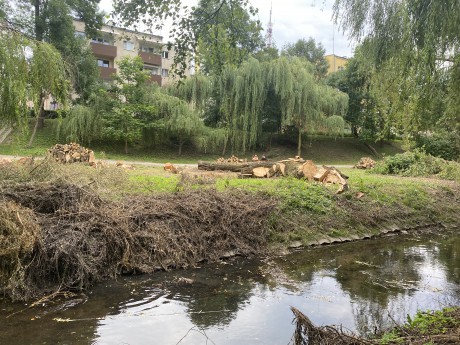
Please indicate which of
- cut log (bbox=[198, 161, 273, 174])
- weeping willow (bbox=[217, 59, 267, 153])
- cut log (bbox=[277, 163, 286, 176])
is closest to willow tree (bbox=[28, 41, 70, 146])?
cut log (bbox=[198, 161, 273, 174])

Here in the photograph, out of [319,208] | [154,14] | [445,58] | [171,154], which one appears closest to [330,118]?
[171,154]

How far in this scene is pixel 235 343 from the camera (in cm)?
525

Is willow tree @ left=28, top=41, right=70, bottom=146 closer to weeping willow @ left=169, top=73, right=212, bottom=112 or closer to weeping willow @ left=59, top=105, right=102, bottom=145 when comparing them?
weeping willow @ left=59, top=105, right=102, bottom=145

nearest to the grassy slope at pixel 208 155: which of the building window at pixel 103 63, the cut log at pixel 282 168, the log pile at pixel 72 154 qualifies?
the log pile at pixel 72 154

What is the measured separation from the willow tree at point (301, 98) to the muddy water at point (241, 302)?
21693 mm

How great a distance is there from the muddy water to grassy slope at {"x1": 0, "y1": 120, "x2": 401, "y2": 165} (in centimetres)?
1757

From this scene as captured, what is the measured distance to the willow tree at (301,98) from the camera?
98.6 ft

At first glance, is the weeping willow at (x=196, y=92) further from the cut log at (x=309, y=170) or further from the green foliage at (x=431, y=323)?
the green foliage at (x=431, y=323)

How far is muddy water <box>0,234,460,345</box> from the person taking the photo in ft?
17.8

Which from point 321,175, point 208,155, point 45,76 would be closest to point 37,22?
point 208,155

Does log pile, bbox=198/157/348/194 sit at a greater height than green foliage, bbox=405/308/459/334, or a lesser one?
greater

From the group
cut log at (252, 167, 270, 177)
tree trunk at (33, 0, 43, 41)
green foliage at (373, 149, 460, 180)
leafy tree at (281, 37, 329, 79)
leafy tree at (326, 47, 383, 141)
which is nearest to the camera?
cut log at (252, 167, 270, 177)

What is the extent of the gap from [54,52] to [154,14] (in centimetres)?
397

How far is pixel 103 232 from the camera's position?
24.7 ft
